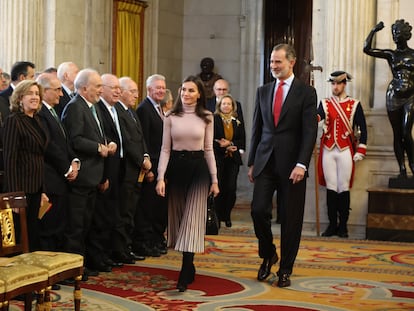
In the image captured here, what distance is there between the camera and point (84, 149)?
709 cm

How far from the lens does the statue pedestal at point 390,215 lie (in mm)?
9930

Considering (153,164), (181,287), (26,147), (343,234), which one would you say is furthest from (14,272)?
(343,234)

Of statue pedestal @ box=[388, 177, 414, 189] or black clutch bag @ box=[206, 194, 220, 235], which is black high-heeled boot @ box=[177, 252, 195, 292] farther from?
statue pedestal @ box=[388, 177, 414, 189]

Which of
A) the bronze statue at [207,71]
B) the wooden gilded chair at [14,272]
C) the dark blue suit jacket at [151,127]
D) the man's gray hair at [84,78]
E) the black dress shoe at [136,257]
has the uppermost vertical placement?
the bronze statue at [207,71]

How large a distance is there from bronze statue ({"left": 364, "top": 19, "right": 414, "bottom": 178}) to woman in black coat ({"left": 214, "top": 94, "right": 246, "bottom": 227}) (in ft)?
6.05

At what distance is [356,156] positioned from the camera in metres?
10.2

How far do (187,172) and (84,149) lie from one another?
85 centimetres

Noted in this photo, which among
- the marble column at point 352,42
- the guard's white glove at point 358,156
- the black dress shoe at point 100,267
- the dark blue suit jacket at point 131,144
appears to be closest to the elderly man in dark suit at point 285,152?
the dark blue suit jacket at point 131,144

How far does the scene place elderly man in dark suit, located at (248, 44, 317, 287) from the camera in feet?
23.2

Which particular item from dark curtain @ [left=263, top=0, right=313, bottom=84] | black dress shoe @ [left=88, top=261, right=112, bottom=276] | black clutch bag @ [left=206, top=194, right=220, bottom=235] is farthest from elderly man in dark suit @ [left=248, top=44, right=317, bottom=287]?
dark curtain @ [left=263, top=0, right=313, bottom=84]

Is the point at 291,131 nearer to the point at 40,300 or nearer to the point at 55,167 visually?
the point at 55,167

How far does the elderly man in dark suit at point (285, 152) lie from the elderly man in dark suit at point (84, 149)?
→ 1.26 meters

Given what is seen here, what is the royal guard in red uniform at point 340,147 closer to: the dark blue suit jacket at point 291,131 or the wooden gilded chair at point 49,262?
the dark blue suit jacket at point 291,131

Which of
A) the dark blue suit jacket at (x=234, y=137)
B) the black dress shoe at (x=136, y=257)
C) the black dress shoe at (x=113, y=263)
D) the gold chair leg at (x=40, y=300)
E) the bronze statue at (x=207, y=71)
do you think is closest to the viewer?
the gold chair leg at (x=40, y=300)
